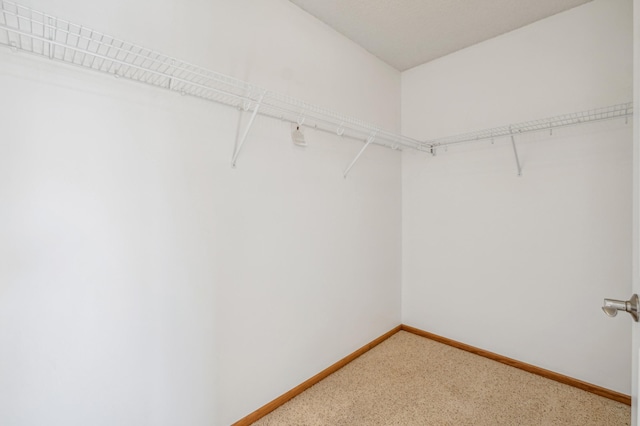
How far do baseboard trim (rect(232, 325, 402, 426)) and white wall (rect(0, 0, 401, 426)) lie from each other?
0.04m

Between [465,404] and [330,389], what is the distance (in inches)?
33.2

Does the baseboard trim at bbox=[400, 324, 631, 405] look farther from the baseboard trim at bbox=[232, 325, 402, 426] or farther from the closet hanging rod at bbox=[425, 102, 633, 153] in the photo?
the closet hanging rod at bbox=[425, 102, 633, 153]

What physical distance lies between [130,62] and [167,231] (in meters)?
0.74

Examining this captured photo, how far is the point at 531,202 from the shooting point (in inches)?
83.0

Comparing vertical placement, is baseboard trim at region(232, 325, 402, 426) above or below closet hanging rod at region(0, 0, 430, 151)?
below

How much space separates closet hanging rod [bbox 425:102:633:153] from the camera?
5.70 ft

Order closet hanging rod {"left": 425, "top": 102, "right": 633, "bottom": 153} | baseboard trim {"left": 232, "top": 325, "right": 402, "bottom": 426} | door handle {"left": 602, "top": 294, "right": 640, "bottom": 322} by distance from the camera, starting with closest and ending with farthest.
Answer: door handle {"left": 602, "top": 294, "right": 640, "bottom": 322} < baseboard trim {"left": 232, "top": 325, "right": 402, "bottom": 426} < closet hanging rod {"left": 425, "top": 102, "right": 633, "bottom": 153}

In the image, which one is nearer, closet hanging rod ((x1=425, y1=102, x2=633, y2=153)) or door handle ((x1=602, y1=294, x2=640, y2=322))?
door handle ((x1=602, y1=294, x2=640, y2=322))

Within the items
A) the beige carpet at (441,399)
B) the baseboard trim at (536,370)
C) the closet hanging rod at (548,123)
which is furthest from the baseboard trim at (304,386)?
the closet hanging rod at (548,123)

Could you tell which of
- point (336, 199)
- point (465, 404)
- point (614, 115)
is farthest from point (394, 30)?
point (465, 404)

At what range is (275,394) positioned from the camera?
1767mm

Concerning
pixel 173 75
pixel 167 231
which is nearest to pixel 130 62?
pixel 173 75

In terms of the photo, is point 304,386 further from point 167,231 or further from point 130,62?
point 130,62

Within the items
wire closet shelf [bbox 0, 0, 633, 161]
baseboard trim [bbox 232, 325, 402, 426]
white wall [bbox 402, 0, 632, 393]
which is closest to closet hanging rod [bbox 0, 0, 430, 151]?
wire closet shelf [bbox 0, 0, 633, 161]
